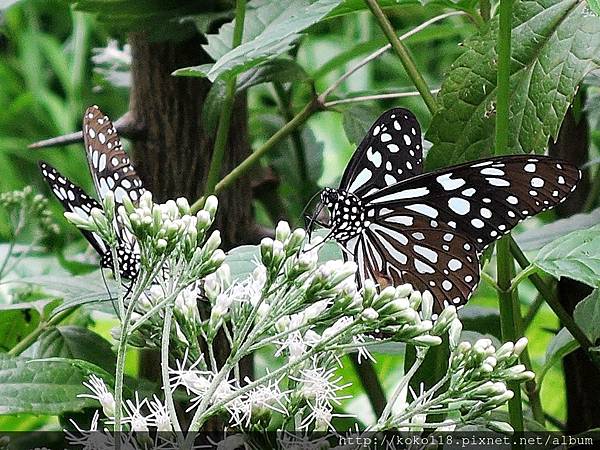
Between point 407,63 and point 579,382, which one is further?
point 579,382

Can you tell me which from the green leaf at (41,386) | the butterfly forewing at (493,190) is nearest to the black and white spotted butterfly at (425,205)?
the butterfly forewing at (493,190)

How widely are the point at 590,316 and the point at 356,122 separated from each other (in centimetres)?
30

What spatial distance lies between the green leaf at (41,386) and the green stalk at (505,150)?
0.87 ft

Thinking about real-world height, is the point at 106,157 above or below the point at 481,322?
above

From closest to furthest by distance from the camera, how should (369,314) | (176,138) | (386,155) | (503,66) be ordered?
(369,314)
(503,66)
(386,155)
(176,138)

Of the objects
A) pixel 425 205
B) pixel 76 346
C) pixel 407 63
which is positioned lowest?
pixel 76 346

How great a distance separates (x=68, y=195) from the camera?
76 cm

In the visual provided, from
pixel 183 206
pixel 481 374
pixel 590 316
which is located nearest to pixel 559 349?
pixel 590 316

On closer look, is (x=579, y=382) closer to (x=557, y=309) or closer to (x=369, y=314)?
(x=557, y=309)

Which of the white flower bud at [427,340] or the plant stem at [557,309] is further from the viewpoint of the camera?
the plant stem at [557,309]

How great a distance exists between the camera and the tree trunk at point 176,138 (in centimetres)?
94

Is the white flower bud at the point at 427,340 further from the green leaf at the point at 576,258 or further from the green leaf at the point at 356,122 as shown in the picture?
the green leaf at the point at 356,122

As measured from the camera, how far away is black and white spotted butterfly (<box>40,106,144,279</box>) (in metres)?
0.73

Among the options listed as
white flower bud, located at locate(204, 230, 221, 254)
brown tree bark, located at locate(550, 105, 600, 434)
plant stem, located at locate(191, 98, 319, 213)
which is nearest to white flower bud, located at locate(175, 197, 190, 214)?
white flower bud, located at locate(204, 230, 221, 254)
